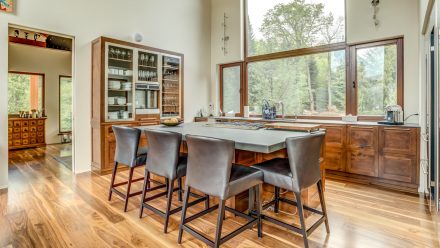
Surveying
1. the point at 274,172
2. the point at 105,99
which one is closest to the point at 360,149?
the point at 274,172

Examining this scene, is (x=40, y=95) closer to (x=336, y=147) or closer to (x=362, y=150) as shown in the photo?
(x=336, y=147)

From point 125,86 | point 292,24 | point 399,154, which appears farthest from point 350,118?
point 125,86

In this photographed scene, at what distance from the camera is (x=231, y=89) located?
233 inches

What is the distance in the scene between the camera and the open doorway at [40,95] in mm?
6098

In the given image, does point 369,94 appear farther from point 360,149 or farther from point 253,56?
point 253,56

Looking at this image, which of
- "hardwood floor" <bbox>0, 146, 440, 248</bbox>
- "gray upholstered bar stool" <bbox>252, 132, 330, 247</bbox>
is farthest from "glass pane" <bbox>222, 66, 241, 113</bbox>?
"gray upholstered bar stool" <bbox>252, 132, 330, 247</bbox>

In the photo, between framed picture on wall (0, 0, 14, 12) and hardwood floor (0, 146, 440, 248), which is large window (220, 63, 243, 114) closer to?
hardwood floor (0, 146, 440, 248)

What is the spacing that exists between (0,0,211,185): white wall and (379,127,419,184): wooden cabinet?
3.88m

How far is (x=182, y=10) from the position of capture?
557 centimetres

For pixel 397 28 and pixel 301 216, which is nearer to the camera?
pixel 301 216

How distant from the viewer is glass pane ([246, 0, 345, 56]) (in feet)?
14.0

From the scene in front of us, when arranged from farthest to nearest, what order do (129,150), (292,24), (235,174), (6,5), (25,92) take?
(25,92) < (292,24) < (6,5) < (129,150) < (235,174)

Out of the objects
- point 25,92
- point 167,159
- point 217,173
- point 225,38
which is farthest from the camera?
point 25,92

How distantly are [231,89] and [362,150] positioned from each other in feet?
10.5
